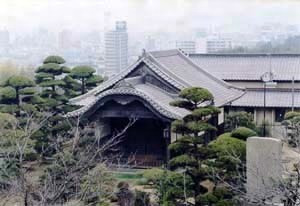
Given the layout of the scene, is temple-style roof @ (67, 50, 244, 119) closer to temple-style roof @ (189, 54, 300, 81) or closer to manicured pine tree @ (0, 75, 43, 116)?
manicured pine tree @ (0, 75, 43, 116)

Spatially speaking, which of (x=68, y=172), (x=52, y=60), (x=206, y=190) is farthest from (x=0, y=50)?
(x=68, y=172)

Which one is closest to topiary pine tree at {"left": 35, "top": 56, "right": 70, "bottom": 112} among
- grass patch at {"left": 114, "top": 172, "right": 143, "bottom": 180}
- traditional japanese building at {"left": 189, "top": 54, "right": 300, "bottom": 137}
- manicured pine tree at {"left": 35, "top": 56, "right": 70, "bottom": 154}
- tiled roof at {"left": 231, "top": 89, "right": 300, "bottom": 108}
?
manicured pine tree at {"left": 35, "top": 56, "right": 70, "bottom": 154}

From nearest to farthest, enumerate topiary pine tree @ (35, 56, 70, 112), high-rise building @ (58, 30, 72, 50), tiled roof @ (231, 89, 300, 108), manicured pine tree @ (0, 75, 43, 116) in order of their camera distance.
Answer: manicured pine tree @ (0, 75, 43, 116) < topiary pine tree @ (35, 56, 70, 112) < tiled roof @ (231, 89, 300, 108) < high-rise building @ (58, 30, 72, 50)

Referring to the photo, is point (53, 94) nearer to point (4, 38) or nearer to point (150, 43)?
point (4, 38)

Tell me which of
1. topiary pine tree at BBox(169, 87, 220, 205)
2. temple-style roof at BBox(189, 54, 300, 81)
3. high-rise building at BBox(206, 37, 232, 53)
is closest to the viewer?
topiary pine tree at BBox(169, 87, 220, 205)

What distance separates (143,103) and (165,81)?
3.27 feet

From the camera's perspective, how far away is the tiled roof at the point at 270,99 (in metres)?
17.0

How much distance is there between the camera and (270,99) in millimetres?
17281

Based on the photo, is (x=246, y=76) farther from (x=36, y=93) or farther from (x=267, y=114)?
(x=36, y=93)

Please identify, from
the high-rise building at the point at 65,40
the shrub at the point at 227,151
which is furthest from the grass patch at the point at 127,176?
the high-rise building at the point at 65,40

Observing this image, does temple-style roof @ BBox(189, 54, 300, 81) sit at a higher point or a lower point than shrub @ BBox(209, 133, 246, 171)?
higher

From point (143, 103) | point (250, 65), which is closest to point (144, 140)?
point (143, 103)

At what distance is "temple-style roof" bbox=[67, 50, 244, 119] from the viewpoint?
12.0 metres

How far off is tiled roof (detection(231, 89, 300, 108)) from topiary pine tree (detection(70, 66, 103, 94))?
492 centimetres
